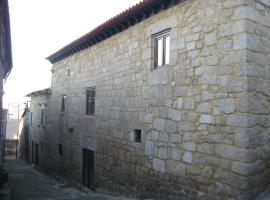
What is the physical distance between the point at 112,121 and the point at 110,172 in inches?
57.1

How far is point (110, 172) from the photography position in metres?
9.00

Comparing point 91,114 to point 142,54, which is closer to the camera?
point 142,54

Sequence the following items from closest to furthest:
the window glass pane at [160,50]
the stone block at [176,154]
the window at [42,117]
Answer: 1. the stone block at [176,154]
2. the window glass pane at [160,50]
3. the window at [42,117]

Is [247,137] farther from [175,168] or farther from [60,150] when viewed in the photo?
[60,150]

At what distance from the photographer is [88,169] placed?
34.7 ft

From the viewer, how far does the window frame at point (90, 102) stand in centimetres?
1048

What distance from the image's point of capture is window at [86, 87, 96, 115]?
10.5 meters

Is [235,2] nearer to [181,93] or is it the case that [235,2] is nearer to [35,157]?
[181,93]

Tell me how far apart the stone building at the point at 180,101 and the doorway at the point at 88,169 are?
3 cm

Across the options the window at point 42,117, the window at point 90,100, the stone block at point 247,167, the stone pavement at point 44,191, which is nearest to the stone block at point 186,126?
the stone block at point 247,167

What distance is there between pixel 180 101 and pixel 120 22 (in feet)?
10.7

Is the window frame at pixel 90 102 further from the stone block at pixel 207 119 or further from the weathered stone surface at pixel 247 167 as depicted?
the weathered stone surface at pixel 247 167

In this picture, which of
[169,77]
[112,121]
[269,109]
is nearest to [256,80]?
[269,109]

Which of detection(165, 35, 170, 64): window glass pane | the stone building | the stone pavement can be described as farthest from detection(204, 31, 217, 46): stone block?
the stone pavement
